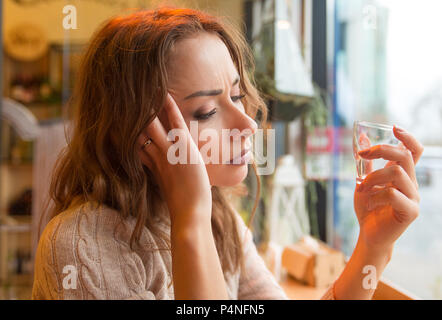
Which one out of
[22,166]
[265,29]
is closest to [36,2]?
[22,166]

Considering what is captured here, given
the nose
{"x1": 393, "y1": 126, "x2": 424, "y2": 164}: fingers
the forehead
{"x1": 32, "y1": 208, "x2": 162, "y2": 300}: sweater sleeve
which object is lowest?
{"x1": 32, "y1": 208, "x2": 162, "y2": 300}: sweater sleeve

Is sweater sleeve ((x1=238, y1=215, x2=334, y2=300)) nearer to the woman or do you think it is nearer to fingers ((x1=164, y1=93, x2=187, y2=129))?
the woman

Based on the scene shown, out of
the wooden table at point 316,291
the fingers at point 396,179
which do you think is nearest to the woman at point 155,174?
the fingers at point 396,179

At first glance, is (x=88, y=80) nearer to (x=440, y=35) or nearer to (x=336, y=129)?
(x=440, y=35)

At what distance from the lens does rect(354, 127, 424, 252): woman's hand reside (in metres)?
0.56

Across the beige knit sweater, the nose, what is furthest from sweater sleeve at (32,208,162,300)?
the nose

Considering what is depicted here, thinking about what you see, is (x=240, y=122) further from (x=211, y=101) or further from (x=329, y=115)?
(x=329, y=115)

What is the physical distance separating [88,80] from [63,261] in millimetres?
301

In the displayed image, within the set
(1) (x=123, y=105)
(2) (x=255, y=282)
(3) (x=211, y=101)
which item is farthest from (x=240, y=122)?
(2) (x=255, y=282)

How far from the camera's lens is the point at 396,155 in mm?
582

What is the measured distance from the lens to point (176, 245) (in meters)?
0.51

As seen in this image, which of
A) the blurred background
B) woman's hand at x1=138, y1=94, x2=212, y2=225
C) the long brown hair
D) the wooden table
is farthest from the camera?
the blurred background

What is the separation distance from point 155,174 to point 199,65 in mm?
179

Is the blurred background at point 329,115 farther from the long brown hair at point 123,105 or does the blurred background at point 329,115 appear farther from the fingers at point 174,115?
the fingers at point 174,115
